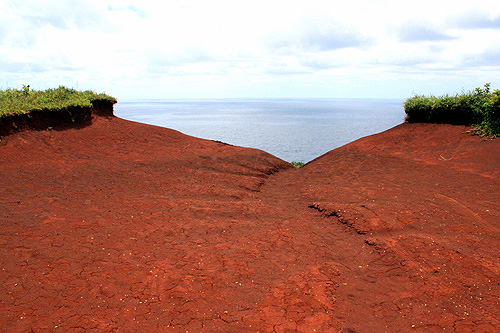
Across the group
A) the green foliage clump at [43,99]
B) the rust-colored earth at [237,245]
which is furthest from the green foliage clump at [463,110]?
the green foliage clump at [43,99]

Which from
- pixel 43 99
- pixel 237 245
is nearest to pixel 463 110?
pixel 237 245

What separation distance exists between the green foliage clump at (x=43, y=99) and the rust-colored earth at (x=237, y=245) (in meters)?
1.24

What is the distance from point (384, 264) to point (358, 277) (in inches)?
32.5

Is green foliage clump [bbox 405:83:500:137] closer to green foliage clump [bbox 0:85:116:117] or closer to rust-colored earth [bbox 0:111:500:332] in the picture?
rust-colored earth [bbox 0:111:500:332]

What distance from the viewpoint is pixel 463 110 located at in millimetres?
17359

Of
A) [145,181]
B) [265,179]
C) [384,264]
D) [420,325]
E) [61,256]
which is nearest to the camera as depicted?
[420,325]

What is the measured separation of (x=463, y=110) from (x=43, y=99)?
20944 millimetres

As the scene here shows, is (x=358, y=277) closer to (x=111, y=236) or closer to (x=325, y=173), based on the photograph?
(x=111, y=236)

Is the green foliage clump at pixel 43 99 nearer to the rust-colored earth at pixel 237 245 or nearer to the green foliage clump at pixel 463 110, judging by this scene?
the rust-colored earth at pixel 237 245

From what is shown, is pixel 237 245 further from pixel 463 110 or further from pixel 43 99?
pixel 463 110

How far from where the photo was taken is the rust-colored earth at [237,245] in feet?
16.8

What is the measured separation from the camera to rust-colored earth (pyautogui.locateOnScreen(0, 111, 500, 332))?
5129mm

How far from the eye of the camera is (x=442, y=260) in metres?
6.73

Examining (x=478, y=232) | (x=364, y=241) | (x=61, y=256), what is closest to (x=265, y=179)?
(x=364, y=241)
